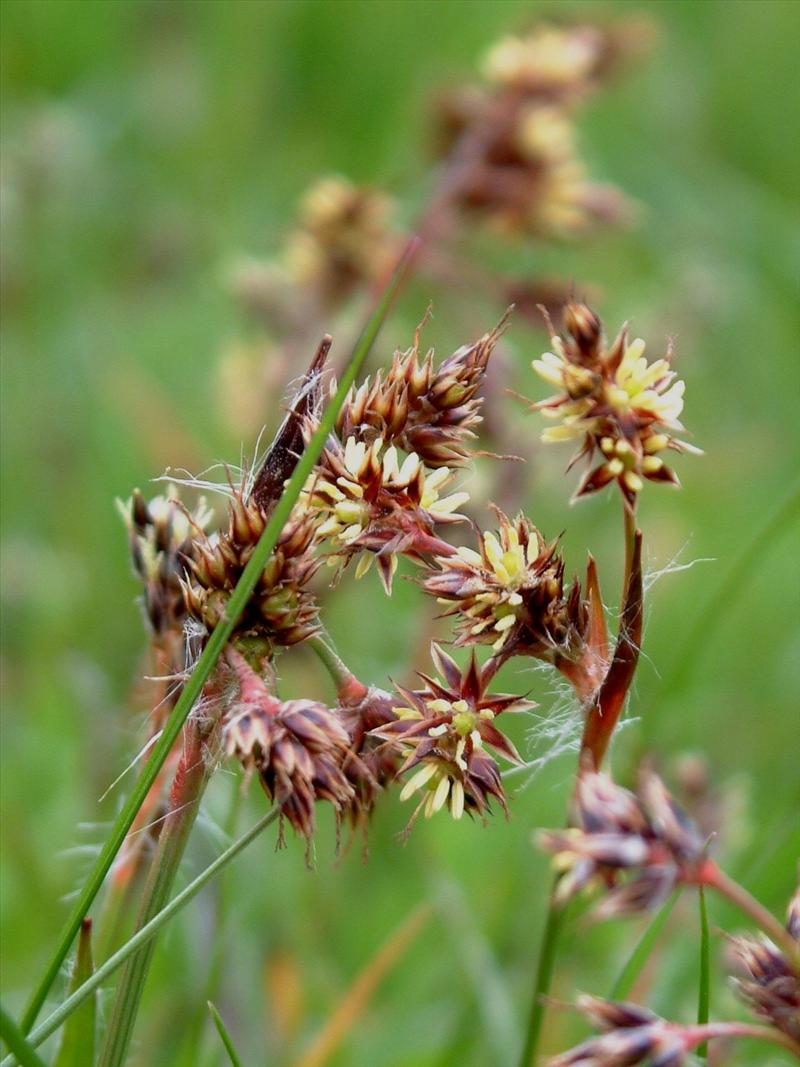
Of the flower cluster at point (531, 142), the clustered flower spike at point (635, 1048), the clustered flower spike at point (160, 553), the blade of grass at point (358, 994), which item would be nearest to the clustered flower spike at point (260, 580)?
the clustered flower spike at point (160, 553)

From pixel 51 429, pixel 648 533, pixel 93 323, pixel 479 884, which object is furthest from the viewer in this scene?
pixel 93 323

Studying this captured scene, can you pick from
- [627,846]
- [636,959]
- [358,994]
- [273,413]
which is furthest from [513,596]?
[273,413]

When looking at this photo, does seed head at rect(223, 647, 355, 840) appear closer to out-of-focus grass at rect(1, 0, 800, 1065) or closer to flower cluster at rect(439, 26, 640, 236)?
out-of-focus grass at rect(1, 0, 800, 1065)

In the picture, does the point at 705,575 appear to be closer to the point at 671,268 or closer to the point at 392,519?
the point at 671,268

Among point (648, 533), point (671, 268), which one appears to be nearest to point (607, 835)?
point (648, 533)

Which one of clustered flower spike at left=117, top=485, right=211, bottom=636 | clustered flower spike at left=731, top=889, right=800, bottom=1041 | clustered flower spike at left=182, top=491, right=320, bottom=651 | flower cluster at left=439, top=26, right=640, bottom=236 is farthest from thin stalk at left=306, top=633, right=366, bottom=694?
flower cluster at left=439, top=26, right=640, bottom=236

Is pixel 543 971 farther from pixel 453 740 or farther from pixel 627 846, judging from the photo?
pixel 627 846
